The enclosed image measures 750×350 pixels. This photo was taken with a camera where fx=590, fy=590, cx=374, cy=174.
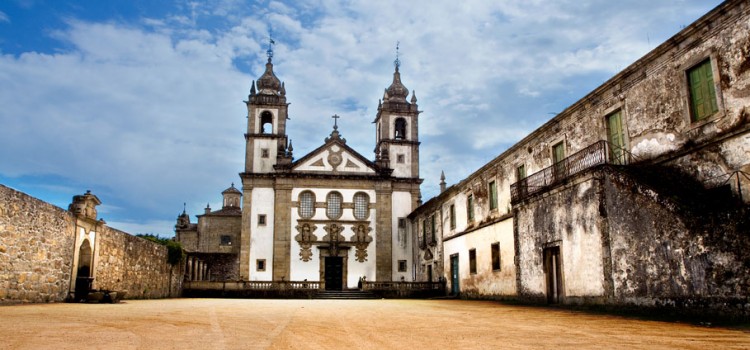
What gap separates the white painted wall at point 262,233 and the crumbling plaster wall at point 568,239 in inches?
780

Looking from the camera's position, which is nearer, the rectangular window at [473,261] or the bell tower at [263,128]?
the rectangular window at [473,261]

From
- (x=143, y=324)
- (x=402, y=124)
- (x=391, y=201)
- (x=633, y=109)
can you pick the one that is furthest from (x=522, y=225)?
(x=402, y=124)

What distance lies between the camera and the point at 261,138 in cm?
3791

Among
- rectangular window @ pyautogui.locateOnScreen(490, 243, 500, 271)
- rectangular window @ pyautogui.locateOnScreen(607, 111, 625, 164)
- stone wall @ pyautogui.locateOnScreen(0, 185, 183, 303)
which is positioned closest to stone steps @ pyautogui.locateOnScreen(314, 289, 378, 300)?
rectangular window @ pyautogui.locateOnScreen(490, 243, 500, 271)

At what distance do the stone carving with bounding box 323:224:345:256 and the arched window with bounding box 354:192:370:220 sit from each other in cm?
143

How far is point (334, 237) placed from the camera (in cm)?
3634

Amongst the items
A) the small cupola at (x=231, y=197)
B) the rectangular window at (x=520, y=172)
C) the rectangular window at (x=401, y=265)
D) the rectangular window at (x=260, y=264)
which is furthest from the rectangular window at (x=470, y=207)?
the small cupola at (x=231, y=197)

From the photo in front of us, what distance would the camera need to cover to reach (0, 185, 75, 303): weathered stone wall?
13164mm

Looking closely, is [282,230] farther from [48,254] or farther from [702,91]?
[702,91]

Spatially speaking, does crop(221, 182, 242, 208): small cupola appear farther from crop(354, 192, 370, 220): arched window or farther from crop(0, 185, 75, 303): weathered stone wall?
crop(0, 185, 75, 303): weathered stone wall

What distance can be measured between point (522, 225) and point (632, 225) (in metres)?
6.17

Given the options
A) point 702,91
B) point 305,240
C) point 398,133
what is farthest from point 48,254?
point 398,133

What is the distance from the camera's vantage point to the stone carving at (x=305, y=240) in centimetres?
3591

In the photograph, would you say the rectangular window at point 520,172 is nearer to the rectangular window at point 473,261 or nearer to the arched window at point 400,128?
the rectangular window at point 473,261
